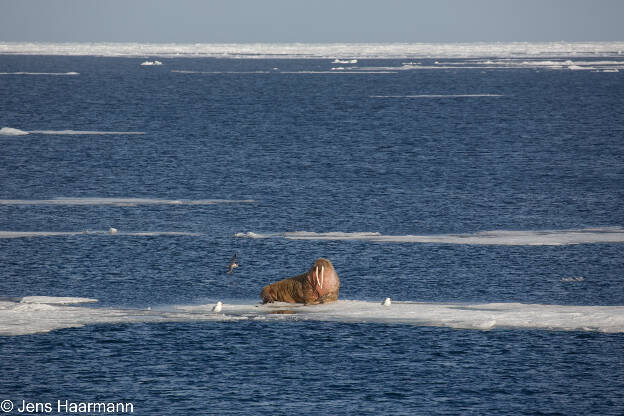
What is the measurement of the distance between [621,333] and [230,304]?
25.7ft

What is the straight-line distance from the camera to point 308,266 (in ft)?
91.5

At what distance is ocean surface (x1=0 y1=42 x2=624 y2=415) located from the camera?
726 inches

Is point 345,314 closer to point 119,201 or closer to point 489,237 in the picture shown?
point 489,237

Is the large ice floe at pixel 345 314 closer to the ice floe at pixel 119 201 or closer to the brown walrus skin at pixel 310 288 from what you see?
the brown walrus skin at pixel 310 288

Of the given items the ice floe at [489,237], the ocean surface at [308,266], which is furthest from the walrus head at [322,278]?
the ice floe at [489,237]

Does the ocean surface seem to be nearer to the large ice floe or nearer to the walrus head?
the large ice floe

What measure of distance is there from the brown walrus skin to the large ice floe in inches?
8.5

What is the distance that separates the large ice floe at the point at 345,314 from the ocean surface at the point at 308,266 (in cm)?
7

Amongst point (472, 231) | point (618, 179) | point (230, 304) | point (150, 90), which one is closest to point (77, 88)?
point (150, 90)

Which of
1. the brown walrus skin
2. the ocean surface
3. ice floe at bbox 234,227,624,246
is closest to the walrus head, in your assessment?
the brown walrus skin

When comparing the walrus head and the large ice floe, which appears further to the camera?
the walrus head

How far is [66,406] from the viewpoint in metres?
17.3

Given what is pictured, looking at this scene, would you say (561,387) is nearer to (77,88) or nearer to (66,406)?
(66,406)

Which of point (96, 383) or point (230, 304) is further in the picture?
point (230, 304)
